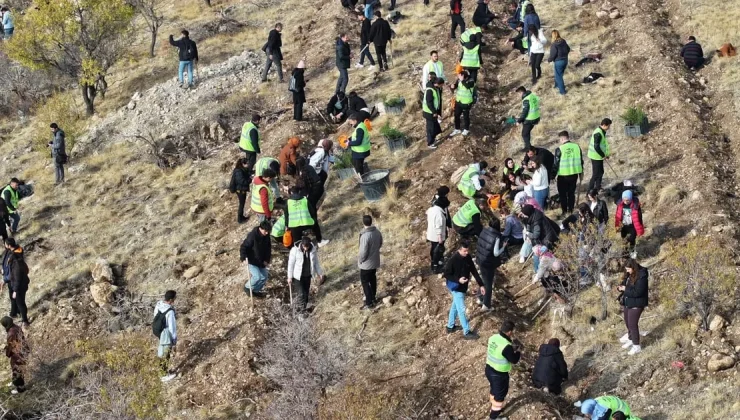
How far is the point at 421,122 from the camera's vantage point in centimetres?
1962

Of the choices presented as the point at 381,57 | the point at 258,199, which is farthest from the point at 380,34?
the point at 258,199

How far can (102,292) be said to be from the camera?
16.3m

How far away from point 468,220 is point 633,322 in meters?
3.22

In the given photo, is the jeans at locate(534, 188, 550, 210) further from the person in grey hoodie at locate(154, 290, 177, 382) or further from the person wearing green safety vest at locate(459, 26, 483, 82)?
the person in grey hoodie at locate(154, 290, 177, 382)

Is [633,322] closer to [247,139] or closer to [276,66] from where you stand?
[247,139]

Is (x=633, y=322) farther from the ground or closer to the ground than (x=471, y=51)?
closer to the ground

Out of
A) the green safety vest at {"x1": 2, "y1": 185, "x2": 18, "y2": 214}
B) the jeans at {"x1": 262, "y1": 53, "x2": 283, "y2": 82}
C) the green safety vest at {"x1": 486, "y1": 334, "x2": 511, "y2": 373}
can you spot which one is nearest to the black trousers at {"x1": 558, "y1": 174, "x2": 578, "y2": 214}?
the green safety vest at {"x1": 486, "y1": 334, "x2": 511, "y2": 373}

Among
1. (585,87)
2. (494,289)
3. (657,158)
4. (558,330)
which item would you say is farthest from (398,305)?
(585,87)

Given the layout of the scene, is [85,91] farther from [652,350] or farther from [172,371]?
[652,350]

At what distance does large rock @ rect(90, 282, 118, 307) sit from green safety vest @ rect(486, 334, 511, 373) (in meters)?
8.21

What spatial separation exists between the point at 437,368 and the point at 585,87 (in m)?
10.5

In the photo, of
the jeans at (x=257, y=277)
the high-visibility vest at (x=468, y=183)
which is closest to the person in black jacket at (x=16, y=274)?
the jeans at (x=257, y=277)

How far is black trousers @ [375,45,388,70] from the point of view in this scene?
870 inches

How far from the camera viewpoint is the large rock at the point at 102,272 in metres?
16.8
